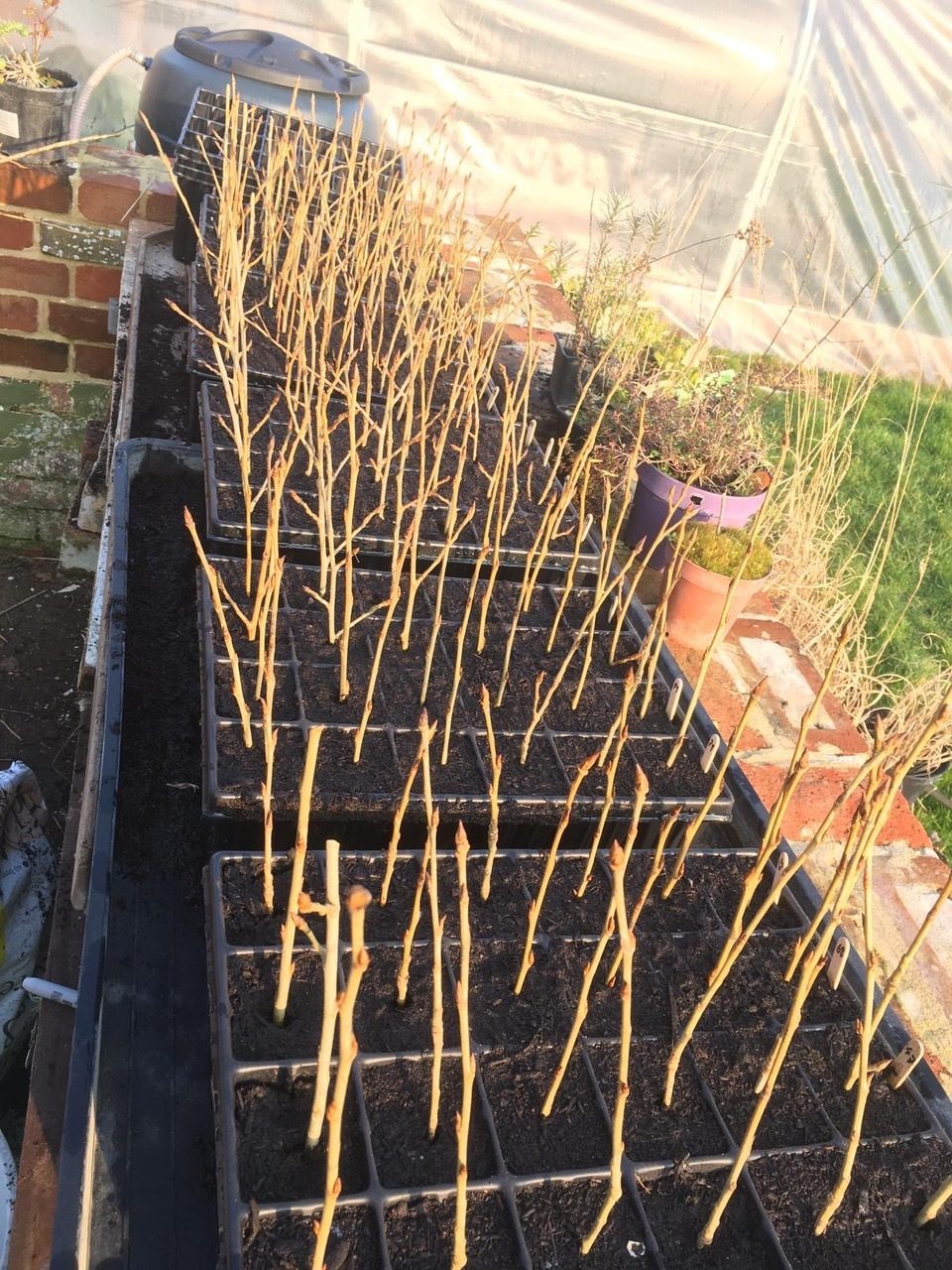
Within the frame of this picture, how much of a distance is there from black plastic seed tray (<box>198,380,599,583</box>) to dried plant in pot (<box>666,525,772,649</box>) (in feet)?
1.54

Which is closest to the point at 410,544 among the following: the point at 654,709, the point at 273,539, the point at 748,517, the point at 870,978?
the point at 273,539

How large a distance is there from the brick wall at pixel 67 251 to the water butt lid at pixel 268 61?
437 mm

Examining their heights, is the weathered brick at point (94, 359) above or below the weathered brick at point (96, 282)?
below

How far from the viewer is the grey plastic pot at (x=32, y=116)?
3438 millimetres

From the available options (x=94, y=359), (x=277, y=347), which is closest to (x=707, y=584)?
(x=277, y=347)

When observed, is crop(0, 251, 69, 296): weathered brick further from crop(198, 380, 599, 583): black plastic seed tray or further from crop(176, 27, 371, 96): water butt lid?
crop(198, 380, 599, 583): black plastic seed tray

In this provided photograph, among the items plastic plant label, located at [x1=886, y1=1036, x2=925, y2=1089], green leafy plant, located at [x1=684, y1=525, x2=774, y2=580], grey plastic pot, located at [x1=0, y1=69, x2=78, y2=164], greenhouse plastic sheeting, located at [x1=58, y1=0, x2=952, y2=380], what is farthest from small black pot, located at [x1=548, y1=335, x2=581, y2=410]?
greenhouse plastic sheeting, located at [x1=58, y1=0, x2=952, y2=380]

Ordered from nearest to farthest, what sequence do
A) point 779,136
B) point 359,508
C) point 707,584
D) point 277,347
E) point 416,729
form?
point 416,729, point 359,508, point 277,347, point 707,584, point 779,136

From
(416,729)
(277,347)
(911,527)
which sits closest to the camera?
(416,729)

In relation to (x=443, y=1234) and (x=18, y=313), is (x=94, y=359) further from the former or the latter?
(x=443, y=1234)

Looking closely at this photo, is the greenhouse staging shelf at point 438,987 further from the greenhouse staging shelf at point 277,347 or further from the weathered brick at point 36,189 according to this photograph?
the weathered brick at point 36,189

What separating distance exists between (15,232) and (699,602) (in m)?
2.62

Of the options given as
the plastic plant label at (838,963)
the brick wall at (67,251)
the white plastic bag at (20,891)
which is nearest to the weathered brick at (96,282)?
the brick wall at (67,251)

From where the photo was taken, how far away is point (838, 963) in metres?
1.22
